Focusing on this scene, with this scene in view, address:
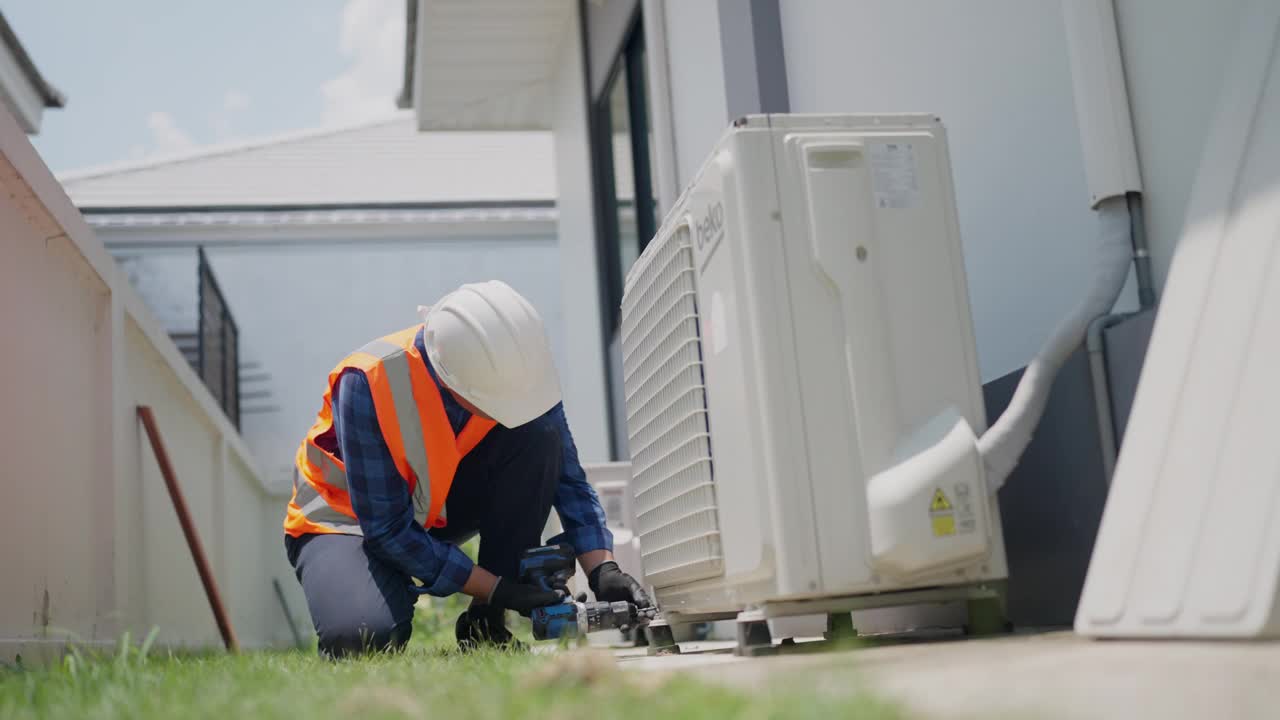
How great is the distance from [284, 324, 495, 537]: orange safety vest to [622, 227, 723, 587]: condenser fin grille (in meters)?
0.47

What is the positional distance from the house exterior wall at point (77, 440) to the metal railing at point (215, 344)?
9.35ft

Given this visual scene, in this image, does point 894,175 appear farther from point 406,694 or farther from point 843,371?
point 406,694

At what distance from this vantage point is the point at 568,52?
787 centimetres

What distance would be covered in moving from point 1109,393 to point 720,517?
67cm

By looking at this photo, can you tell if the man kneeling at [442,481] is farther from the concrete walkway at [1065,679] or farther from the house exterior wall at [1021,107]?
the concrete walkway at [1065,679]

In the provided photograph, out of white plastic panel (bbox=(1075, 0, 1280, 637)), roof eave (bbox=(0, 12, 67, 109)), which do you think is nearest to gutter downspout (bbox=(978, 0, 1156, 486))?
white plastic panel (bbox=(1075, 0, 1280, 637))

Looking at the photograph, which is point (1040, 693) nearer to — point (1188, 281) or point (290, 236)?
point (1188, 281)

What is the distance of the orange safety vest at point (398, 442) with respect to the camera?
9.27 ft

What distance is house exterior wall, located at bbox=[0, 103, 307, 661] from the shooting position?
10.9ft

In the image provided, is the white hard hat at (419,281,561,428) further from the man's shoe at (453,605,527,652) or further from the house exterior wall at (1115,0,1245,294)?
the house exterior wall at (1115,0,1245,294)

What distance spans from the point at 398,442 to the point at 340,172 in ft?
47.7

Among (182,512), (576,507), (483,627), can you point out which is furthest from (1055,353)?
(182,512)

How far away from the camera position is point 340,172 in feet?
54.5

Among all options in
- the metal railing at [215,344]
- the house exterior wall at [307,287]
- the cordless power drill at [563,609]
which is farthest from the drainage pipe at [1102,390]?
the house exterior wall at [307,287]
